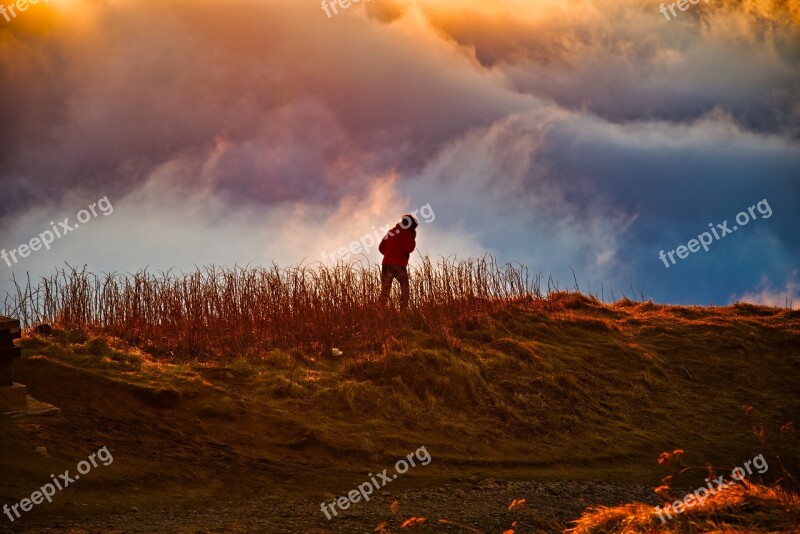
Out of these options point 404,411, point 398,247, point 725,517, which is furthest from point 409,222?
point 725,517

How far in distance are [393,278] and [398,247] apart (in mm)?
542

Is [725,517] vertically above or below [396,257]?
below

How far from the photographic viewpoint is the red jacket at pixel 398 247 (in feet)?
41.5

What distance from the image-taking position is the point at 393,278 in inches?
503

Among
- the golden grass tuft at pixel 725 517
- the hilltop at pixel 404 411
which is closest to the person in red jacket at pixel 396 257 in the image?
the hilltop at pixel 404 411

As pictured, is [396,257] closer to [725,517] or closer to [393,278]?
[393,278]

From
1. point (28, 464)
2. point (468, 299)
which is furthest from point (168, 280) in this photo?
point (28, 464)

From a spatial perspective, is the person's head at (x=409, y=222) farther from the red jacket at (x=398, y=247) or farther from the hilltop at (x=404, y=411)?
the hilltop at (x=404, y=411)

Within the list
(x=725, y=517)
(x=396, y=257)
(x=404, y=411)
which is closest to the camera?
(x=725, y=517)

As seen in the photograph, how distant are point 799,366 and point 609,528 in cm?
905

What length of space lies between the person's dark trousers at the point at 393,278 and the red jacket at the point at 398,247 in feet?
0.28

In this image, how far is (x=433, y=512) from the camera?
6133mm

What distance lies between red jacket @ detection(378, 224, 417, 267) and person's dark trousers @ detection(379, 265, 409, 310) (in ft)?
0.28

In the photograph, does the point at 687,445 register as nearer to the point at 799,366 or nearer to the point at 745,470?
the point at 745,470
